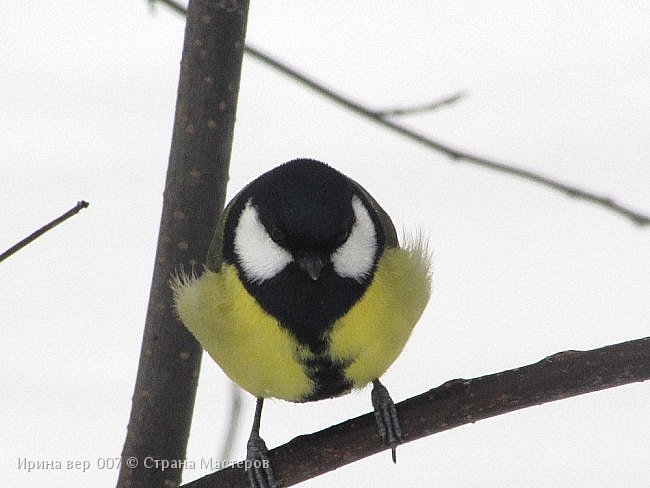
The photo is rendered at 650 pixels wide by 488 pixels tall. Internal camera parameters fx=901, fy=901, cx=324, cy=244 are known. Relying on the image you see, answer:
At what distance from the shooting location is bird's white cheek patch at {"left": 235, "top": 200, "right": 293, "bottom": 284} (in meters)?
1.10

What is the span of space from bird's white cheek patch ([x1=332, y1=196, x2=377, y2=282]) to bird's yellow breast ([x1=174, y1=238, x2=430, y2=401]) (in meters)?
0.02

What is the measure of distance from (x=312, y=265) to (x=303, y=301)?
0.07 meters

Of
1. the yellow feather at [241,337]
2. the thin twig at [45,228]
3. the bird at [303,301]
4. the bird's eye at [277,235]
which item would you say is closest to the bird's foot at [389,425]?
the bird at [303,301]

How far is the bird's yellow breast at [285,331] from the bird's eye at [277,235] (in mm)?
98

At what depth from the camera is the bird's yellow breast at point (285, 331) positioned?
3.65 feet

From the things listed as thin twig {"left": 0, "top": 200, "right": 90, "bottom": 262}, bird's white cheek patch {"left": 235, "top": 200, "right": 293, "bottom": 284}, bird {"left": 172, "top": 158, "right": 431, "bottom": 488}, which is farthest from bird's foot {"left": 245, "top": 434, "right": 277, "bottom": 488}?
thin twig {"left": 0, "top": 200, "right": 90, "bottom": 262}

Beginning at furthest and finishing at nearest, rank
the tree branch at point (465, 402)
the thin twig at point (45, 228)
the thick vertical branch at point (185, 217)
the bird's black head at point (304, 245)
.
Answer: the thick vertical branch at point (185, 217)
the bird's black head at point (304, 245)
the tree branch at point (465, 402)
the thin twig at point (45, 228)

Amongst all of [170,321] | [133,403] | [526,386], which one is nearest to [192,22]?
[170,321]

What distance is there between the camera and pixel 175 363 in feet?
4.12

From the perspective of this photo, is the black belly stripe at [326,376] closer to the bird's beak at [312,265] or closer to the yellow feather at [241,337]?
the yellow feather at [241,337]

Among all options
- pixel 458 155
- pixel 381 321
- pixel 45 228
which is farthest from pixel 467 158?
pixel 45 228

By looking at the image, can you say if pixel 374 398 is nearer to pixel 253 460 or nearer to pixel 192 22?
pixel 253 460

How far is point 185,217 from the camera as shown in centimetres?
127

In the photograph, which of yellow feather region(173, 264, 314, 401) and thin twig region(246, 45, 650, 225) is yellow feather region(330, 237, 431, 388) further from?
thin twig region(246, 45, 650, 225)
